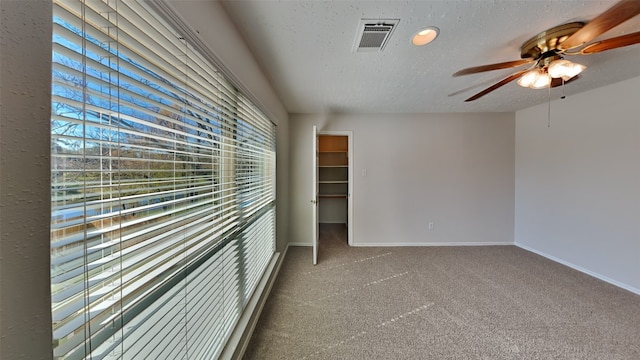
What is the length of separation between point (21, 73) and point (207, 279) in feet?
3.40

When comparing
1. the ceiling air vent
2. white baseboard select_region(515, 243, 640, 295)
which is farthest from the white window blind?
white baseboard select_region(515, 243, 640, 295)

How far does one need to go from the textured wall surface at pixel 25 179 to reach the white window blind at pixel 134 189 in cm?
6

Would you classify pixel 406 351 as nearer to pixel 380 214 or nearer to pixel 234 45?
pixel 380 214

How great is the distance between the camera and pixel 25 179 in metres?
0.41

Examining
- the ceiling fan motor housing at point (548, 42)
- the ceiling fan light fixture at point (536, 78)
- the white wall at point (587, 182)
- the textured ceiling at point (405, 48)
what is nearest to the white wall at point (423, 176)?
the white wall at point (587, 182)

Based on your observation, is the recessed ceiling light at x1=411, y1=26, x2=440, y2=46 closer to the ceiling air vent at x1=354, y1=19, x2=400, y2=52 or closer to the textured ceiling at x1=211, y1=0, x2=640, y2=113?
the textured ceiling at x1=211, y1=0, x2=640, y2=113

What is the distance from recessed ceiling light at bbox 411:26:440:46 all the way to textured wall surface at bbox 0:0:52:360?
1.73m

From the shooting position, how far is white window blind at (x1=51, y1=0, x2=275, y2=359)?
526 mm

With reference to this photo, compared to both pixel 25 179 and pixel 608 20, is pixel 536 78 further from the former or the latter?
pixel 25 179

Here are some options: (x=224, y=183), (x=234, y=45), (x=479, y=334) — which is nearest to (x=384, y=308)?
(x=479, y=334)

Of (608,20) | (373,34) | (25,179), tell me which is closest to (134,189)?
(25,179)

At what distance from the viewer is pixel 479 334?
163 centimetres

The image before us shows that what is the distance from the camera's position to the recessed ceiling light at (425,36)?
4.61 feet

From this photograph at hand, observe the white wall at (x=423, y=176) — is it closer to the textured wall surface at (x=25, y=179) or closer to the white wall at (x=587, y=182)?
the white wall at (x=587, y=182)
